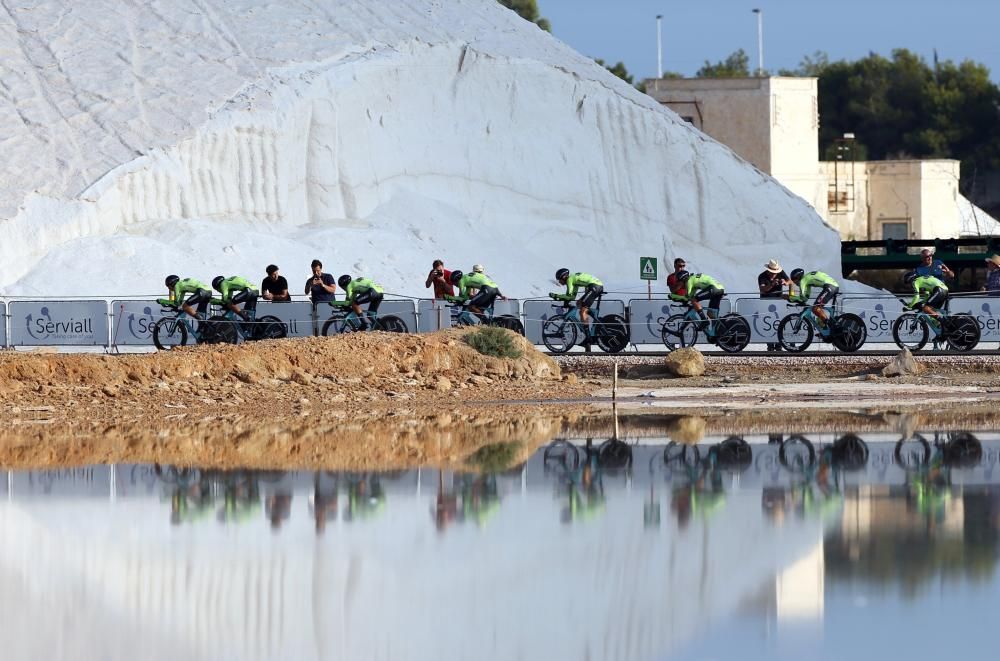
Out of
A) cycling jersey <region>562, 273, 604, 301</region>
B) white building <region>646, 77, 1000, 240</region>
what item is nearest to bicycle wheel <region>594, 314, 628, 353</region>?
cycling jersey <region>562, 273, 604, 301</region>

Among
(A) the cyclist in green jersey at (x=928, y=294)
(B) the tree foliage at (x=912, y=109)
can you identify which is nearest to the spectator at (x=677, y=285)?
A: (A) the cyclist in green jersey at (x=928, y=294)

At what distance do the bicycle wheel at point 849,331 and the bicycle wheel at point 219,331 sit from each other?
35.2 feet

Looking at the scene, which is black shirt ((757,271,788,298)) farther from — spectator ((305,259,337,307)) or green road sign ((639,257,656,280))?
spectator ((305,259,337,307))

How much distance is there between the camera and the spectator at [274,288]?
1254 inches

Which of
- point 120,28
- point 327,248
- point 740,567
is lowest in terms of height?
point 740,567

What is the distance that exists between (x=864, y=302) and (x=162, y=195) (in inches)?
826

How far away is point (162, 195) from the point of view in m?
45.3

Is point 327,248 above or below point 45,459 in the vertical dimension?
above

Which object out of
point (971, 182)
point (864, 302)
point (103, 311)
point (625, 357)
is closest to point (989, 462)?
point (625, 357)

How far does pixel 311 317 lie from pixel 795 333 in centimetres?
876

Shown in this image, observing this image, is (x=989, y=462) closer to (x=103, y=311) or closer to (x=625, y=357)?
(x=625, y=357)

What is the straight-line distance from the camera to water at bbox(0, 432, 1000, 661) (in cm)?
912

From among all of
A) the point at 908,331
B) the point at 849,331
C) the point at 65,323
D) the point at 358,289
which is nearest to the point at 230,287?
the point at 358,289

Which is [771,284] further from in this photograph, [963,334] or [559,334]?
[559,334]
